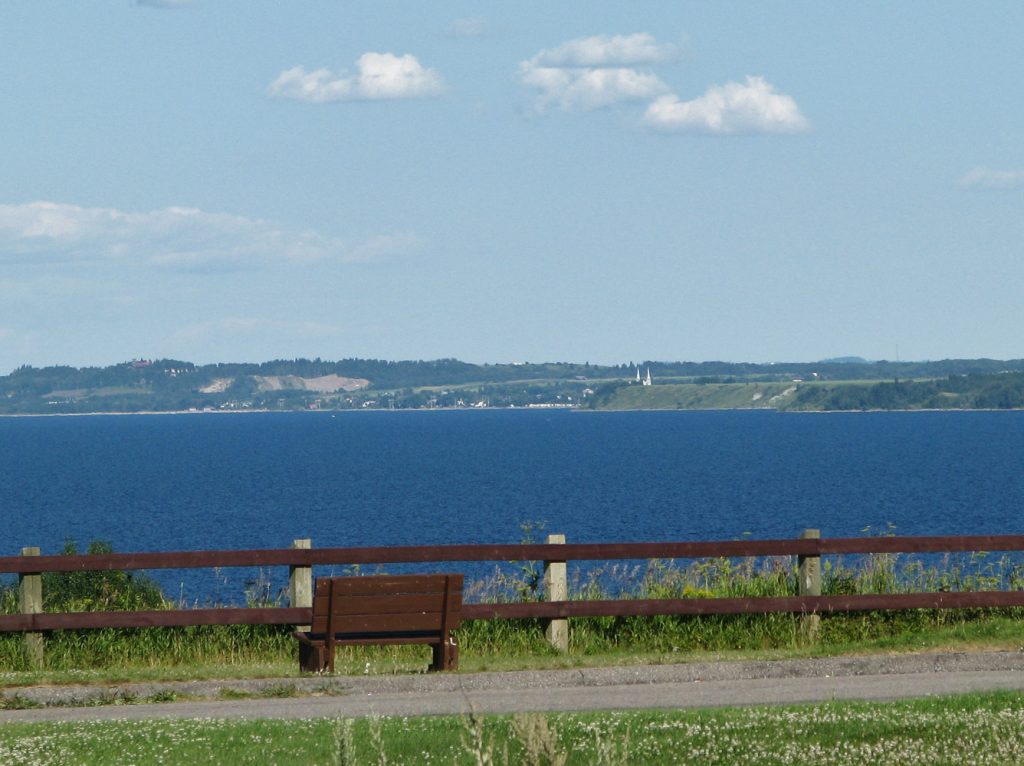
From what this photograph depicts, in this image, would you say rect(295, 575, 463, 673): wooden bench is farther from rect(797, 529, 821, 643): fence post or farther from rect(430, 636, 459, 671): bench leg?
rect(797, 529, 821, 643): fence post

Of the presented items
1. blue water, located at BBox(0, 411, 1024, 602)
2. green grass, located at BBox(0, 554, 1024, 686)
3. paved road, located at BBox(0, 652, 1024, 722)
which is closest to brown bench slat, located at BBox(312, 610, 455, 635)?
green grass, located at BBox(0, 554, 1024, 686)

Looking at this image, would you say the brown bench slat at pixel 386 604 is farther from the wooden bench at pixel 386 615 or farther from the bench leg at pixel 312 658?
the bench leg at pixel 312 658

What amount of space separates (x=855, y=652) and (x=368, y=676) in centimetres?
500

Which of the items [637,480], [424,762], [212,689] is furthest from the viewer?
[637,480]

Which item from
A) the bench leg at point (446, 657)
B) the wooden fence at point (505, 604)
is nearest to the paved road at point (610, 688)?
the bench leg at point (446, 657)

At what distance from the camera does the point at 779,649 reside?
16.2 metres

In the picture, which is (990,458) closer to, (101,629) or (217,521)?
(217,521)

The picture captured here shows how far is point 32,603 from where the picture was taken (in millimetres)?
16594

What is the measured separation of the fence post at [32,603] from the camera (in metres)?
16.3

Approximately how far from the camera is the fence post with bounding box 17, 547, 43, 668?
1634cm

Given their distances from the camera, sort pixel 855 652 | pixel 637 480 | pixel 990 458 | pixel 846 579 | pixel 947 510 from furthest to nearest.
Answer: pixel 990 458 < pixel 637 480 < pixel 947 510 < pixel 846 579 < pixel 855 652

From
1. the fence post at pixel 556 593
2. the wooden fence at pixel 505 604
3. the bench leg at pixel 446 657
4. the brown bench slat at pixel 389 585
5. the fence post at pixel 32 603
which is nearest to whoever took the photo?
the brown bench slat at pixel 389 585

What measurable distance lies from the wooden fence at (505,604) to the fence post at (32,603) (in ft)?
0.04

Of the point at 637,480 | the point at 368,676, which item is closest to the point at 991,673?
the point at 368,676
